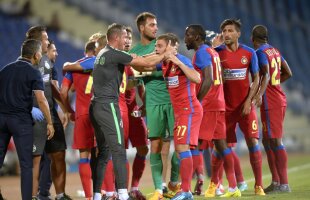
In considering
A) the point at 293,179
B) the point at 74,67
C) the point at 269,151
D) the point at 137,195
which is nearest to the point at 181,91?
the point at 74,67

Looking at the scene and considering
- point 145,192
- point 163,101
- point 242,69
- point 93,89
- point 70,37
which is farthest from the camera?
point 70,37

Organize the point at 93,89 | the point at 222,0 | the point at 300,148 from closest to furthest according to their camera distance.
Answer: the point at 93,89, the point at 300,148, the point at 222,0

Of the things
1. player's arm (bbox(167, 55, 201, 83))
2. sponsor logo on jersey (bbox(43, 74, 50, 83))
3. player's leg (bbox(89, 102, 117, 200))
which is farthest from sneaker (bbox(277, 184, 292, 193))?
sponsor logo on jersey (bbox(43, 74, 50, 83))

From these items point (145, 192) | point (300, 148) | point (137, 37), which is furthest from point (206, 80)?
point (137, 37)

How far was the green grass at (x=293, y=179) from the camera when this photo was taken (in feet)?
31.3

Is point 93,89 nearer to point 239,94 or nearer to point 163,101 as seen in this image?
point 163,101

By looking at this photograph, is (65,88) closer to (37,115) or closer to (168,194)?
(37,115)

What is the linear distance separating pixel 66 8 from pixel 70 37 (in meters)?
1.63

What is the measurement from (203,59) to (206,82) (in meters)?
0.32

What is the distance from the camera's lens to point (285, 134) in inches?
900

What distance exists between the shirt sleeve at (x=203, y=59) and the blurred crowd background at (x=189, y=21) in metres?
13.1

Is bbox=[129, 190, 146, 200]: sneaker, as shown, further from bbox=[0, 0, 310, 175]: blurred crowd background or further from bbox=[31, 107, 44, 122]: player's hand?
bbox=[0, 0, 310, 175]: blurred crowd background

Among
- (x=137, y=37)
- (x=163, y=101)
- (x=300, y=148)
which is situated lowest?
(x=300, y=148)

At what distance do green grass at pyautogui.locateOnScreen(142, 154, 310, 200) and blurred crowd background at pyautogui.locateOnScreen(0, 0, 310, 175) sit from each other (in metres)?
3.28
